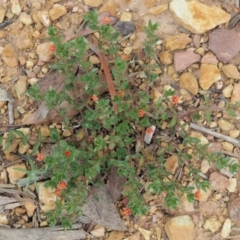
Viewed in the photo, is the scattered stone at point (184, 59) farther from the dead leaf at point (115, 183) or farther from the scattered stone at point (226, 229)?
the scattered stone at point (226, 229)

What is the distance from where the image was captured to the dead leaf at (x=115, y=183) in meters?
3.45

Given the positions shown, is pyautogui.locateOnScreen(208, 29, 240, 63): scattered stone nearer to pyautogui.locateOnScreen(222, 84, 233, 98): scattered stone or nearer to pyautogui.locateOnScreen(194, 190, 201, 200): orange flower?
pyautogui.locateOnScreen(222, 84, 233, 98): scattered stone

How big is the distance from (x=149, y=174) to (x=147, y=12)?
1.15 meters

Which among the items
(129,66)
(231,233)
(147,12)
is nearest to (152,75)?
(129,66)

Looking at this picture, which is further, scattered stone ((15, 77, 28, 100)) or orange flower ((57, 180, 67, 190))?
scattered stone ((15, 77, 28, 100))

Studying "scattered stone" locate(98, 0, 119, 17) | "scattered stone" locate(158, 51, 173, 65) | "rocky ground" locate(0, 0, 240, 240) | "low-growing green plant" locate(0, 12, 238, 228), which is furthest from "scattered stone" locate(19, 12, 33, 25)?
"scattered stone" locate(158, 51, 173, 65)

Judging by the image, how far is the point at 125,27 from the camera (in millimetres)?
3580

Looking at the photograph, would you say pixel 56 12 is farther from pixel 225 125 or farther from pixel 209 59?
pixel 225 125

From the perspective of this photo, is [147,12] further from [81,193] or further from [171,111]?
[81,193]

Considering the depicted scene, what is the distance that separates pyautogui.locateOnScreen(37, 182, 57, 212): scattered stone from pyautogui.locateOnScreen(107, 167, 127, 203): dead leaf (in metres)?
0.37

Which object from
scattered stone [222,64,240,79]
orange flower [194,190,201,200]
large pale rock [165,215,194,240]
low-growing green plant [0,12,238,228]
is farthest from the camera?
scattered stone [222,64,240,79]

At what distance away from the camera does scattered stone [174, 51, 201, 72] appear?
3.51 metres

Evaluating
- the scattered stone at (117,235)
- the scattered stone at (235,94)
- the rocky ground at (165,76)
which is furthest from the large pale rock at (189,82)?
the scattered stone at (117,235)

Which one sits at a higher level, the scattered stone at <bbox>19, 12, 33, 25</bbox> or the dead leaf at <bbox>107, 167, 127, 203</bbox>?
the scattered stone at <bbox>19, 12, 33, 25</bbox>
